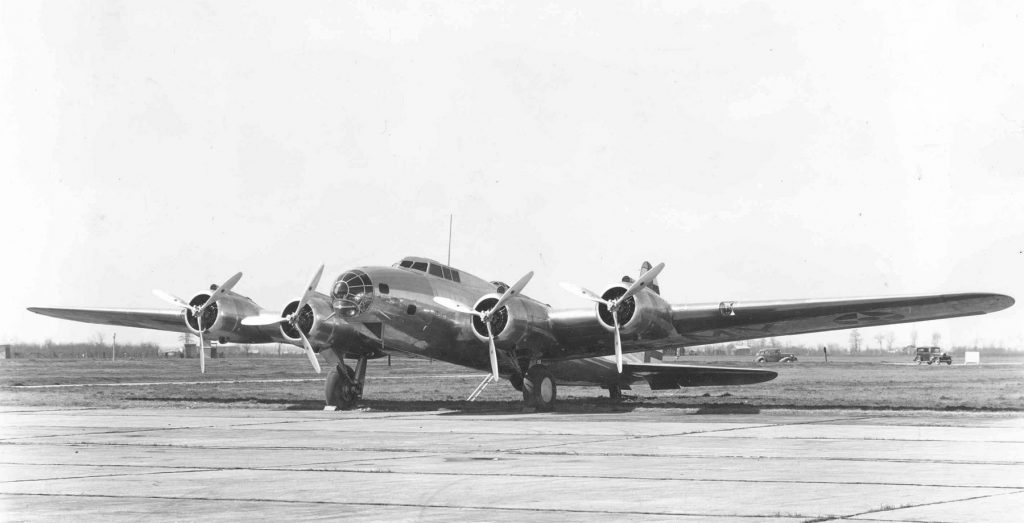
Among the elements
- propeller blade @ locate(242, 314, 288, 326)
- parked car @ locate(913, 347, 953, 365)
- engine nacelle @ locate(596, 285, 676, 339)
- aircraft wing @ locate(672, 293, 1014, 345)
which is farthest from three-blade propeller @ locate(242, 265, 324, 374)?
parked car @ locate(913, 347, 953, 365)

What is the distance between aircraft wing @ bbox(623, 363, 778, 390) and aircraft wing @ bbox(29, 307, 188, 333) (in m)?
13.4

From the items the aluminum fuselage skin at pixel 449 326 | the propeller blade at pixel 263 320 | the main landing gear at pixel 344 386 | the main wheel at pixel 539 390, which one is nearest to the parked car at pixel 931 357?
the aluminum fuselage skin at pixel 449 326

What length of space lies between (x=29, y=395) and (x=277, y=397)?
7386 millimetres

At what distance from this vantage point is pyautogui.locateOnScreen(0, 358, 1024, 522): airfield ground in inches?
371

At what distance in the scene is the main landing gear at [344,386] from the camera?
92.3ft

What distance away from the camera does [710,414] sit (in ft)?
79.3

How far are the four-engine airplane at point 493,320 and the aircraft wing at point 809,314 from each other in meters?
0.03

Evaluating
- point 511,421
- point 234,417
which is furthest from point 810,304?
point 234,417

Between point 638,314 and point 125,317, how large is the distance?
16604 millimetres

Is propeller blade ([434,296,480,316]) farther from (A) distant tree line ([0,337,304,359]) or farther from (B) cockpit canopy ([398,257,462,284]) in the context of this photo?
(A) distant tree line ([0,337,304,359])

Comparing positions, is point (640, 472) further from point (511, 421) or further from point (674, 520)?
point (511, 421)

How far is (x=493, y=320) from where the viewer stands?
2652 cm

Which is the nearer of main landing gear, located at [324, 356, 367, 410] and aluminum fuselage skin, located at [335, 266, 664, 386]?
aluminum fuselage skin, located at [335, 266, 664, 386]

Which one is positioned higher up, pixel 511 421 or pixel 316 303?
pixel 316 303
